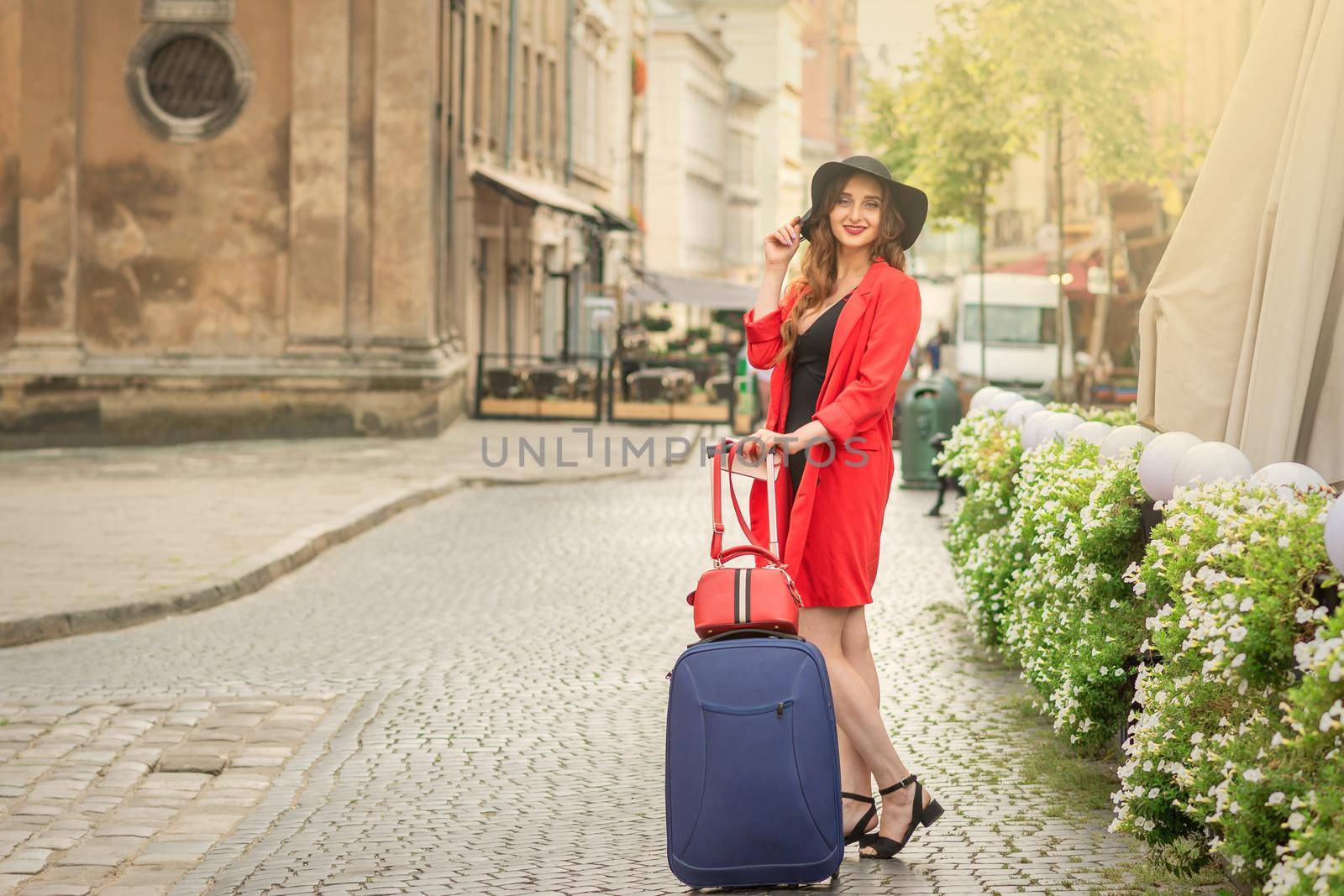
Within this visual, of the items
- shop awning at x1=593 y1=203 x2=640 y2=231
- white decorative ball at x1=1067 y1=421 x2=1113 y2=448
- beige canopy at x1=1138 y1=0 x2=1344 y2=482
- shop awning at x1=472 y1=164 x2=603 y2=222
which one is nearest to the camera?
beige canopy at x1=1138 y1=0 x2=1344 y2=482

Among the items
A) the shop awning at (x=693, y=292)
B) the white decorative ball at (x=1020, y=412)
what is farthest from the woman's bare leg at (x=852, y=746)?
the shop awning at (x=693, y=292)

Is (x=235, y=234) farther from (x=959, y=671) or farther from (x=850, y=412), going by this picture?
(x=850, y=412)

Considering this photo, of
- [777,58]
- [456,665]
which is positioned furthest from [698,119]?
[456,665]

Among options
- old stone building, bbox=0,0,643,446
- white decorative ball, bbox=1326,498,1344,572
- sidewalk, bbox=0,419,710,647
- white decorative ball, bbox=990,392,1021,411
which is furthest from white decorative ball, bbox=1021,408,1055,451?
old stone building, bbox=0,0,643,446

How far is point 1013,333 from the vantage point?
1447 inches

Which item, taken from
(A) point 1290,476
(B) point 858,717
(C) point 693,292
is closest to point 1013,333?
(C) point 693,292

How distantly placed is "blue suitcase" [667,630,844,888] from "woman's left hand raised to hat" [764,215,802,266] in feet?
3.82

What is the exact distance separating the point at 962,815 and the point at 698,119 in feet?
240

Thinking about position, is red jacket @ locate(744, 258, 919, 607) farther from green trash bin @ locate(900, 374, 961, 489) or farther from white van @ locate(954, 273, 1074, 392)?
white van @ locate(954, 273, 1074, 392)

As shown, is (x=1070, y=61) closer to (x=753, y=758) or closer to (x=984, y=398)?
(x=984, y=398)

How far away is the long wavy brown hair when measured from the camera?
520 centimetres

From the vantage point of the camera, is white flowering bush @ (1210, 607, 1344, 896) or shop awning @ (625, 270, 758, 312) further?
shop awning @ (625, 270, 758, 312)

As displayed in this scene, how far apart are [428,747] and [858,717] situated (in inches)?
89.3

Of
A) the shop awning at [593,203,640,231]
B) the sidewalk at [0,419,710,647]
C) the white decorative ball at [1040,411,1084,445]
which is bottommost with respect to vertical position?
the sidewalk at [0,419,710,647]
